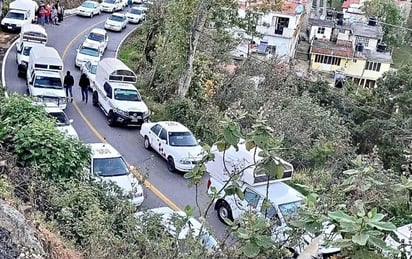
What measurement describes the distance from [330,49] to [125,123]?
124ft

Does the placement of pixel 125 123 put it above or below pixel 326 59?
above

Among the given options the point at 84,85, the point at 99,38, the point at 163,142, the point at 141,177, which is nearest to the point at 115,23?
the point at 99,38

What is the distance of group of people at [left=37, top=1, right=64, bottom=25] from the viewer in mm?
33572

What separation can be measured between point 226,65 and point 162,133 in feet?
39.1

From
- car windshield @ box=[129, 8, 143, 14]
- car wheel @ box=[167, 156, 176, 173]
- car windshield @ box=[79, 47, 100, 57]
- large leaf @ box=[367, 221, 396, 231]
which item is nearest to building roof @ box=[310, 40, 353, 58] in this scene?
car windshield @ box=[129, 8, 143, 14]

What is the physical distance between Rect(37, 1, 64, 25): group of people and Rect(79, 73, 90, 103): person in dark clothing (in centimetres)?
1186

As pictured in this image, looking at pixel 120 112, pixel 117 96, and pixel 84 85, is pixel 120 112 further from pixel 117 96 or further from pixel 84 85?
pixel 84 85

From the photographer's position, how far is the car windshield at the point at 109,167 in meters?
15.0

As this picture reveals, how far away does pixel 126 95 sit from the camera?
21.5 metres

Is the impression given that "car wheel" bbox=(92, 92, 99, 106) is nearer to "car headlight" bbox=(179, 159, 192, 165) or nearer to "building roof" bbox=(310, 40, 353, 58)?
"car headlight" bbox=(179, 159, 192, 165)

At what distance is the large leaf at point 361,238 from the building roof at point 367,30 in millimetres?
55882

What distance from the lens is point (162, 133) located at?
1858 centimetres

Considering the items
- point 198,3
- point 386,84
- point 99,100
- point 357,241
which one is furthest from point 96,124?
point 386,84

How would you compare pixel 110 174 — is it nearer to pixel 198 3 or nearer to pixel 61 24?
pixel 198 3
